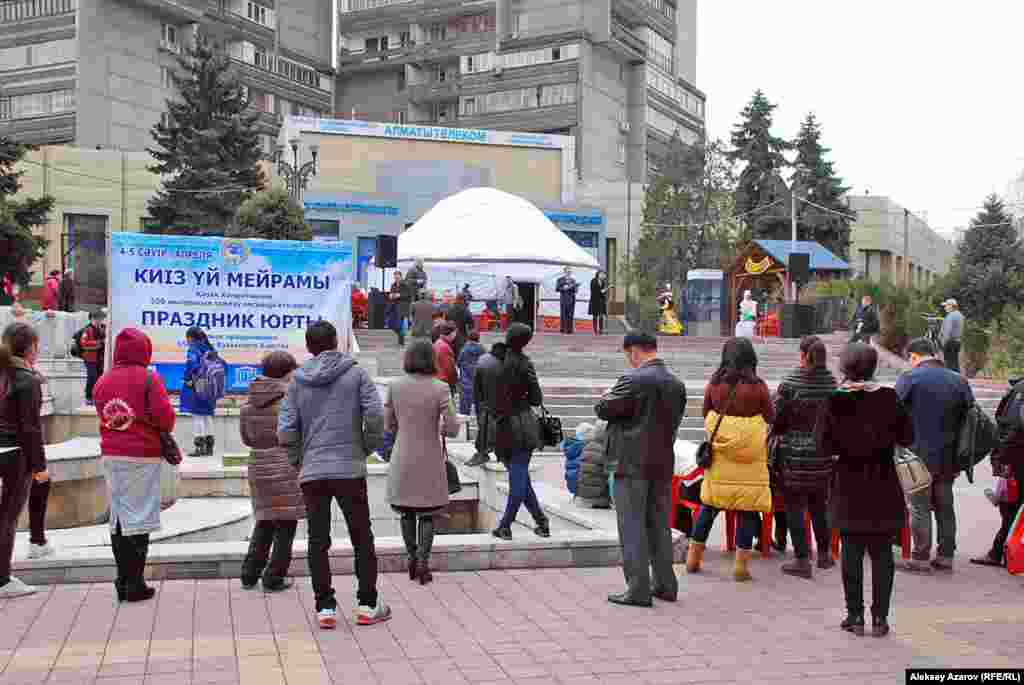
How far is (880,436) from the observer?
6.23 m

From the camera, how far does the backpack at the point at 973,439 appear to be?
8117mm

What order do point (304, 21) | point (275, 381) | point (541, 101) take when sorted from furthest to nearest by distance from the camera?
point (304, 21), point (541, 101), point (275, 381)

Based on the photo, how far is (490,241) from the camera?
24.4 meters

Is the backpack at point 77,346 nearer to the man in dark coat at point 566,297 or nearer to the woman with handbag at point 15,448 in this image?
the woman with handbag at point 15,448

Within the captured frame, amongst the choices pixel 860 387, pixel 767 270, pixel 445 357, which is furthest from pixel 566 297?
pixel 860 387

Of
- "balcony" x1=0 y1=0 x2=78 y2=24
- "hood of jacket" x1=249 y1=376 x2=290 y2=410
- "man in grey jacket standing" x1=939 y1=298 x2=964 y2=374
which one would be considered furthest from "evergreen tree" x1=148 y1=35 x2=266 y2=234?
"hood of jacket" x1=249 y1=376 x2=290 y2=410

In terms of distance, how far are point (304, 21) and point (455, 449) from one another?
76.9 m

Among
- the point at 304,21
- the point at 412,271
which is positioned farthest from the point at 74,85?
the point at 412,271

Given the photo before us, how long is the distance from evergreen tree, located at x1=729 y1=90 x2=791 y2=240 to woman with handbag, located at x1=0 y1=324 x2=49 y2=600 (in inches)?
2008

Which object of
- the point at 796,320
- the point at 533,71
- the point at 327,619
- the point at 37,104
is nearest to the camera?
the point at 327,619

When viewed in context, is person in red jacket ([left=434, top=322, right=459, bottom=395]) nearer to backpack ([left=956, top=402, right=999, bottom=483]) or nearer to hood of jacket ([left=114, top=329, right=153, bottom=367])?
hood of jacket ([left=114, top=329, right=153, bottom=367])

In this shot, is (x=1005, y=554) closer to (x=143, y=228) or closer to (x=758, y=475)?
(x=758, y=475)

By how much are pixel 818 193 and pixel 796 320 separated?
27.0 metres

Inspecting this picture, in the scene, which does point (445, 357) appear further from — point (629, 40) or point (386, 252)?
point (629, 40)
